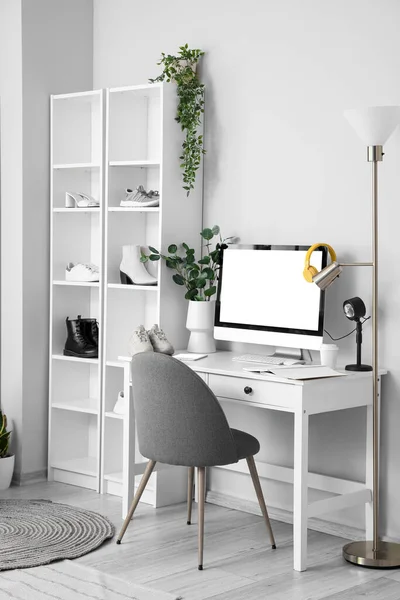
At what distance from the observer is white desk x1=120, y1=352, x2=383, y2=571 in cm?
321

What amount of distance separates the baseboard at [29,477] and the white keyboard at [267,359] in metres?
1.39

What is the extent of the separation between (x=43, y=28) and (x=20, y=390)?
1.88 m

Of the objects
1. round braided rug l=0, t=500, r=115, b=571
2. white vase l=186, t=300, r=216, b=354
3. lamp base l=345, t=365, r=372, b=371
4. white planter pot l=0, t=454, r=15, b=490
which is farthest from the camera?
white planter pot l=0, t=454, r=15, b=490

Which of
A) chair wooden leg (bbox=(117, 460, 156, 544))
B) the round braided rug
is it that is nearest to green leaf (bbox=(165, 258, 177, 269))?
chair wooden leg (bbox=(117, 460, 156, 544))

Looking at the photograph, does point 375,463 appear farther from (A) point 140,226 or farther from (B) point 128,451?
(A) point 140,226

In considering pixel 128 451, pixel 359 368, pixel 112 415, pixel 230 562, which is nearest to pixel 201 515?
pixel 230 562

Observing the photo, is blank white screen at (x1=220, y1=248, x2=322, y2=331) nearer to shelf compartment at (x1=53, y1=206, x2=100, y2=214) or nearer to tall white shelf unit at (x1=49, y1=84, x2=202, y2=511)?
tall white shelf unit at (x1=49, y1=84, x2=202, y2=511)

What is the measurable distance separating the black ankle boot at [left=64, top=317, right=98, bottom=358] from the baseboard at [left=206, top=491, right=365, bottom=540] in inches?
36.6

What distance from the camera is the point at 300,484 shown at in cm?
320

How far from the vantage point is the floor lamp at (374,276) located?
3.22m

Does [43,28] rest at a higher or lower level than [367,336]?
higher

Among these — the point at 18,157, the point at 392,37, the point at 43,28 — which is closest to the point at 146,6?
the point at 43,28

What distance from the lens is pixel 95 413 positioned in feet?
14.3

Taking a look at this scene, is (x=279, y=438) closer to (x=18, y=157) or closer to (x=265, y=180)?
(x=265, y=180)
